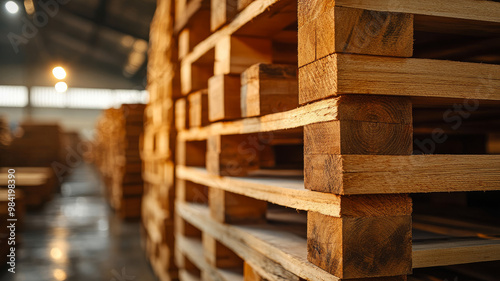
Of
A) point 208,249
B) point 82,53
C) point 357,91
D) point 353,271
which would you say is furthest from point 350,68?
point 82,53

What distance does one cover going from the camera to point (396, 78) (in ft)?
4.50

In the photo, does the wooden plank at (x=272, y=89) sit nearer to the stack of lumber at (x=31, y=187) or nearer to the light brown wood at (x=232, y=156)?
the light brown wood at (x=232, y=156)

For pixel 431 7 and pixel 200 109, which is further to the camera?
pixel 200 109

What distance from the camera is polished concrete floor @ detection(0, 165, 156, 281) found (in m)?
4.87

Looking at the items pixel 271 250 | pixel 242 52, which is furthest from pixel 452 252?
pixel 242 52

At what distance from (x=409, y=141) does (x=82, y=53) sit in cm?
2902

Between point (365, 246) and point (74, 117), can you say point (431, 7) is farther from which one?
point (74, 117)

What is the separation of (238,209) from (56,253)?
14.4 feet

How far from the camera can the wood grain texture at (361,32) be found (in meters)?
1.32

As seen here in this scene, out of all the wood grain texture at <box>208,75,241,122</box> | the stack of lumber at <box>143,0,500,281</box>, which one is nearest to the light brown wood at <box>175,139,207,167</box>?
the wood grain texture at <box>208,75,241,122</box>

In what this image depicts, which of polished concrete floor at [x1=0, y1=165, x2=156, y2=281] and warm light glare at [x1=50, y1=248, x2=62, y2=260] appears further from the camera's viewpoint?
warm light glare at [x1=50, y1=248, x2=62, y2=260]

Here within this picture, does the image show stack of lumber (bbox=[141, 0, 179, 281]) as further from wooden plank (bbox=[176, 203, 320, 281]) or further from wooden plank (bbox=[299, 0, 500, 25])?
wooden plank (bbox=[299, 0, 500, 25])

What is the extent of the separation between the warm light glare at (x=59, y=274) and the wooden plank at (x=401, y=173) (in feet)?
13.6

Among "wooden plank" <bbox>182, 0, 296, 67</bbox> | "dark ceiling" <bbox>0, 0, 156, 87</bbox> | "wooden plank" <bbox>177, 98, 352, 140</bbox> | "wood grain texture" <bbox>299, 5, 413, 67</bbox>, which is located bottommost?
"wooden plank" <bbox>177, 98, 352, 140</bbox>
